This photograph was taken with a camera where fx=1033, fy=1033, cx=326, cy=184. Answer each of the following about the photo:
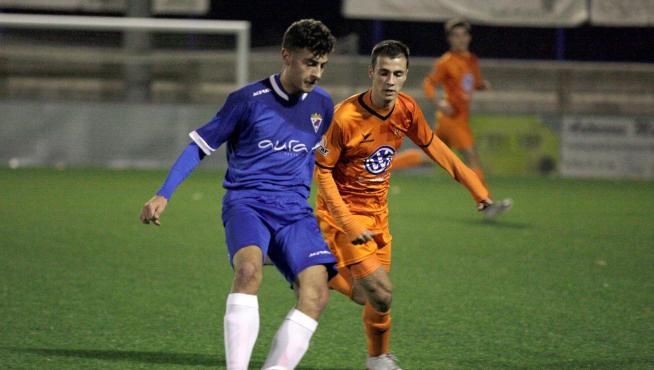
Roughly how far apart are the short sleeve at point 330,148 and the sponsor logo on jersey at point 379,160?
193 mm

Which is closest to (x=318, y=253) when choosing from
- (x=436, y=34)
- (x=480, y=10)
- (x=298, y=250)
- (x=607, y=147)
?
(x=298, y=250)

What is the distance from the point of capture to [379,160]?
16.6ft

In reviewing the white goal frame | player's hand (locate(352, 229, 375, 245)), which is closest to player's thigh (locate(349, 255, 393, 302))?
player's hand (locate(352, 229, 375, 245))

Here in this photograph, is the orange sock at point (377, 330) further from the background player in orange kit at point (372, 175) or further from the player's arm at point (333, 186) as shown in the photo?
the player's arm at point (333, 186)

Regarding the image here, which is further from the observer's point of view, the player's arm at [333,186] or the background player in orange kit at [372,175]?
the background player in orange kit at [372,175]

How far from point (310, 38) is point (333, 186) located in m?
0.76

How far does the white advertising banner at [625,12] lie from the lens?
1762 centimetres

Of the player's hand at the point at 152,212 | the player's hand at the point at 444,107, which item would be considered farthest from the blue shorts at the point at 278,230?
the player's hand at the point at 444,107

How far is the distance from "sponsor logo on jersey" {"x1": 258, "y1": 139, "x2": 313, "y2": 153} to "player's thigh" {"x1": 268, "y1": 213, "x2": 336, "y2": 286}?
0.32m

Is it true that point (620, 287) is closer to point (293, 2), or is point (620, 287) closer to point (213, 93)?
point (213, 93)

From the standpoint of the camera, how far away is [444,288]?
23.6ft

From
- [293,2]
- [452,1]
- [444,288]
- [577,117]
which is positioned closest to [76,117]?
[452,1]

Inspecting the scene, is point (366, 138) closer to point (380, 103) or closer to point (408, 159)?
point (380, 103)

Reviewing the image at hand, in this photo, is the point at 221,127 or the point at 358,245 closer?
the point at 221,127
